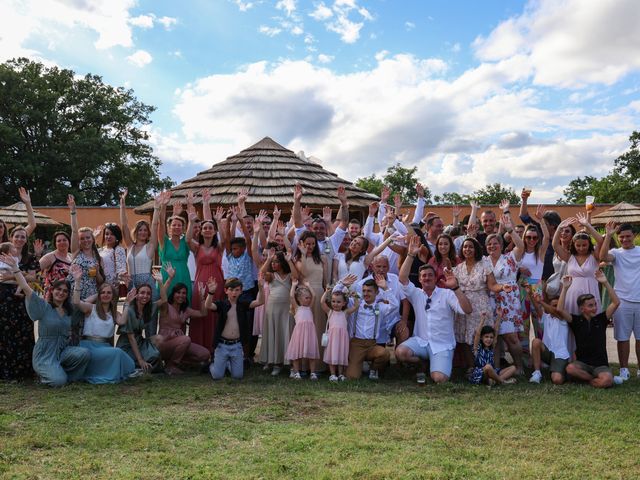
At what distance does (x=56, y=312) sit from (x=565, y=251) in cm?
626

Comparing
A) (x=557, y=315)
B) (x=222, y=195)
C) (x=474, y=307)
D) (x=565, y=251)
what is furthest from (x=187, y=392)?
(x=222, y=195)

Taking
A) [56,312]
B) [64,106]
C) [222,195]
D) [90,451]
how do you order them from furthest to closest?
[64,106] < [222,195] < [56,312] < [90,451]

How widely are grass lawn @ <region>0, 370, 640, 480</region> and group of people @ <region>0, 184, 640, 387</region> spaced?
419 mm

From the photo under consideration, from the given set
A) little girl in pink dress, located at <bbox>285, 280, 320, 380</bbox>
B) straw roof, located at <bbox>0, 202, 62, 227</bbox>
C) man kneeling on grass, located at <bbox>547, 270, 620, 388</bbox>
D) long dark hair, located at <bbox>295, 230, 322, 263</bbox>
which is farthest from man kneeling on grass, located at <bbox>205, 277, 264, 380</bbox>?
straw roof, located at <bbox>0, 202, 62, 227</bbox>

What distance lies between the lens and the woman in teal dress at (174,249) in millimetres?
7793

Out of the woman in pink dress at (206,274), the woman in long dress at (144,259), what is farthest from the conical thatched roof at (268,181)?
the woman in long dress at (144,259)

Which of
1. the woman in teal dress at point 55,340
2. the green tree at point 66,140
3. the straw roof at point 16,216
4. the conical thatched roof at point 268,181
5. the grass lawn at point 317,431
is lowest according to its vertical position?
the grass lawn at point 317,431

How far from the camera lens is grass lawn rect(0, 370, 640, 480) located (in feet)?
13.5

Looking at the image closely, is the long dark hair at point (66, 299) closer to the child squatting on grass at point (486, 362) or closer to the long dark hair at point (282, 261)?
the long dark hair at point (282, 261)

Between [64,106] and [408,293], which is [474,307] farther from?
[64,106]

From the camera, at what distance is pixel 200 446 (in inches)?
178

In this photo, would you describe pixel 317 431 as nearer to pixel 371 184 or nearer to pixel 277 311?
pixel 277 311

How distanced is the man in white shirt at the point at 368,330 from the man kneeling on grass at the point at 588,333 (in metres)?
2.05

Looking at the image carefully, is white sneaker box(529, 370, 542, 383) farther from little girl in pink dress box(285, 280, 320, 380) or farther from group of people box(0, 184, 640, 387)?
little girl in pink dress box(285, 280, 320, 380)
